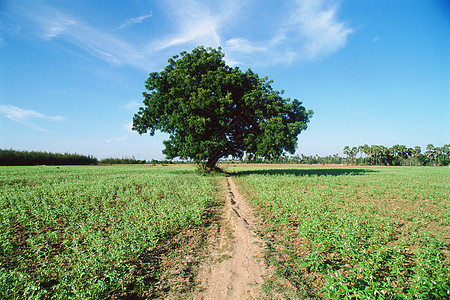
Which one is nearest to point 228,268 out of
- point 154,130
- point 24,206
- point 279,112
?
point 24,206

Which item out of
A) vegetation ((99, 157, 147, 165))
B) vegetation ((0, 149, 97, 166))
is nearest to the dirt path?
vegetation ((0, 149, 97, 166))

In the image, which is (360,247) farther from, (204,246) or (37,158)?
(37,158)

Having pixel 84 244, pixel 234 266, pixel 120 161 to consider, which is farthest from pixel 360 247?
pixel 120 161

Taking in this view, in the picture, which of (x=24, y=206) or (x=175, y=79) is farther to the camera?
(x=175, y=79)

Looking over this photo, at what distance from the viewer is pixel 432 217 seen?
9.81 meters

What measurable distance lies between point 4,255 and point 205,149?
64.1ft

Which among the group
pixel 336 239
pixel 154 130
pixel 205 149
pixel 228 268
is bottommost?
pixel 228 268

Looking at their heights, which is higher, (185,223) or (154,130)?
(154,130)

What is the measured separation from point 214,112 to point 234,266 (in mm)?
20602

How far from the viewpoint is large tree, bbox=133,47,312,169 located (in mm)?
24059

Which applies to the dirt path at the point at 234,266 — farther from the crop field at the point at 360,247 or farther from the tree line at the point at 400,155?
the tree line at the point at 400,155

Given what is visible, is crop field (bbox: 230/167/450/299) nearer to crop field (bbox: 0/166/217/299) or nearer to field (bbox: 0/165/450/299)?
field (bbox: 0/165/450/299)

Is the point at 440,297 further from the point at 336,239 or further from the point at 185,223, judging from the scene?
the point at 185,223

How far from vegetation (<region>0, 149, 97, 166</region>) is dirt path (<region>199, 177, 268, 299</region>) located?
68470mm
